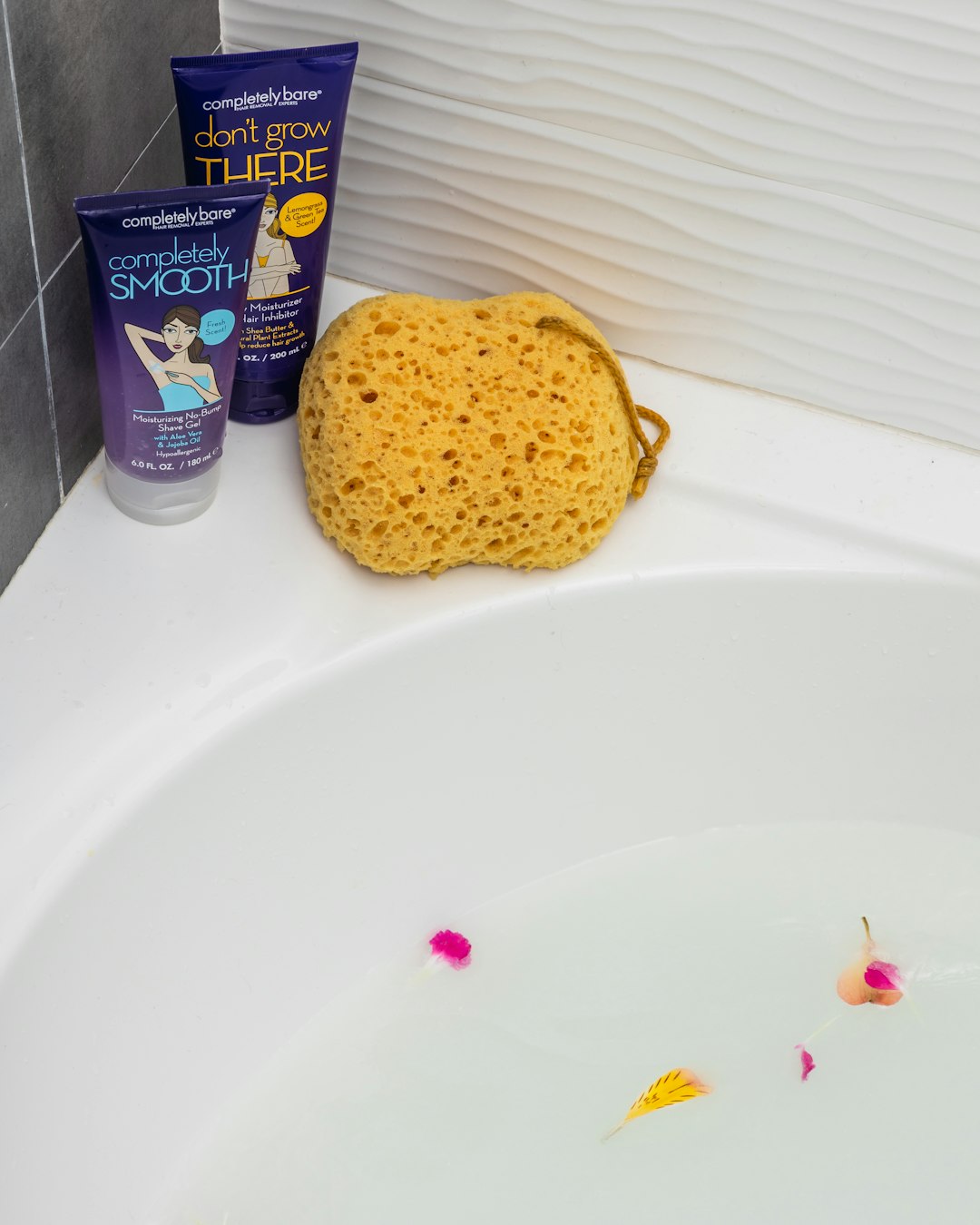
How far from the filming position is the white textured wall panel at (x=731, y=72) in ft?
2.27

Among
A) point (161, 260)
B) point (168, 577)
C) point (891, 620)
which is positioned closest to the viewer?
point (161, 260)

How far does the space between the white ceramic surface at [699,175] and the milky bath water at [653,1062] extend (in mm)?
357

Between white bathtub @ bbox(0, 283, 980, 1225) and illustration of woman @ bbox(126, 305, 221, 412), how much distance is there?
0.11m

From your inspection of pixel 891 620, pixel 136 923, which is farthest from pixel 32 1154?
pixel 891 620

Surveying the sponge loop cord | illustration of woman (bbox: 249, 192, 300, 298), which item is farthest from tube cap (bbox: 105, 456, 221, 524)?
the sponge loop cord

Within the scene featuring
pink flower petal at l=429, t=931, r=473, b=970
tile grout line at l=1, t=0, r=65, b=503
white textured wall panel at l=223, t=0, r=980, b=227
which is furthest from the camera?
pink flower petal at l=429, t=931, r=473, b=970

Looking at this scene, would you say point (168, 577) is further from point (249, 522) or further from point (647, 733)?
point (647, 733)

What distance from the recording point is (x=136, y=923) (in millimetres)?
667

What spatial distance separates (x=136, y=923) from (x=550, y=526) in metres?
0.33

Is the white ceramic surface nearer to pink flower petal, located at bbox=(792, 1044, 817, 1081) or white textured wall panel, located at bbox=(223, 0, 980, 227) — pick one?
white textured wall panel, located at bbox=(223, 0, 980, 227)

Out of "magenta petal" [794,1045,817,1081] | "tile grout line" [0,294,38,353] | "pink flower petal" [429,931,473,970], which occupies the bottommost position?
"magenta petal" [794,1045,817,1081]

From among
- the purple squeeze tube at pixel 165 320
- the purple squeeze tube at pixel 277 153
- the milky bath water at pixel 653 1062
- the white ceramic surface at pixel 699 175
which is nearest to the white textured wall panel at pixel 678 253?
the white ceramic surface at pixel 699 175

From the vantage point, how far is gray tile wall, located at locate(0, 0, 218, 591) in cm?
57

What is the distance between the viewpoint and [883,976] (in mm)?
900
